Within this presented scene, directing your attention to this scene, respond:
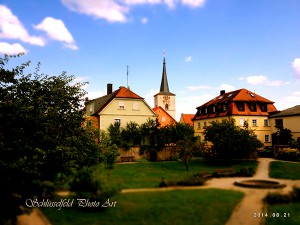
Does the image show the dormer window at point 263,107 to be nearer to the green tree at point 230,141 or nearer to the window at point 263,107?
the window at point 263,107

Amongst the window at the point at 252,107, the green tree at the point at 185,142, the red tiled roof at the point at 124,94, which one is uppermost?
the red tiled roof at the point at 124,94

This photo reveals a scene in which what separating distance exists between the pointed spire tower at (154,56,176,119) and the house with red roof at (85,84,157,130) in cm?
3815

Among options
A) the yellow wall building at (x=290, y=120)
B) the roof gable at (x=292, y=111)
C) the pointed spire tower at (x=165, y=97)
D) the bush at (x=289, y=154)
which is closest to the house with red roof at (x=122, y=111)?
the bush at (x=289, y=154)

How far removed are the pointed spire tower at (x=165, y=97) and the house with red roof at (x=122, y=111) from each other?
3815 cm

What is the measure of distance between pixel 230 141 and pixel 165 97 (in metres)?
51.2

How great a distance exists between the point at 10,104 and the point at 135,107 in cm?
2533

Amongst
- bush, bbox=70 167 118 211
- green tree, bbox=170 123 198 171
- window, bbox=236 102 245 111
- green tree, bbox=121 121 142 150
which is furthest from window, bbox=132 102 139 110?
bush, bbox=70 167 118 211

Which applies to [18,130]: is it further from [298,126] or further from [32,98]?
[298,126]

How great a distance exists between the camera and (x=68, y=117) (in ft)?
52.4

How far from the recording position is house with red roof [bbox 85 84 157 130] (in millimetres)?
35094

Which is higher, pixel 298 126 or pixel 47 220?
pixel 298 126

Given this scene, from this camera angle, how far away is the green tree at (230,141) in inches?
1018

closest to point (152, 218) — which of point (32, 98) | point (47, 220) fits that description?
point (47, 220)

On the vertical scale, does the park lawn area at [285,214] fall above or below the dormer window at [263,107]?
below
